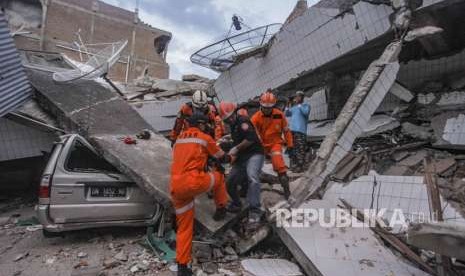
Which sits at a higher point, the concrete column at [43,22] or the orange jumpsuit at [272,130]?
the concrete column at [43,22]

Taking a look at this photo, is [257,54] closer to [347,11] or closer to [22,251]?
[347,11]

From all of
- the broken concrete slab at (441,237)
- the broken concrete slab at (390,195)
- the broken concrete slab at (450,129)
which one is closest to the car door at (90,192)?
the broken concrete slab at (390,195)

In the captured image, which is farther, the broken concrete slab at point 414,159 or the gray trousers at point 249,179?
the broken concrete slab at point 414,159

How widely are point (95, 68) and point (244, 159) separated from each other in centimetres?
525

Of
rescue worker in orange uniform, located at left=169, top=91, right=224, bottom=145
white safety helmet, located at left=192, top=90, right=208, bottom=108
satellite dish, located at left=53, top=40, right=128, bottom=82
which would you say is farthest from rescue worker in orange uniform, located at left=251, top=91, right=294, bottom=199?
satellite dish, located at left=53, top=40, right=128, bottom=82

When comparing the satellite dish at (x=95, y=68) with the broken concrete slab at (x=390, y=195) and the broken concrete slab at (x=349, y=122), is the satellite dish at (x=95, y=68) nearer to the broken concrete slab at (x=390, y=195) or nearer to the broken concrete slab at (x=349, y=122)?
the broken concrete slab at (x=349, y=122)

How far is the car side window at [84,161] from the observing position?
4.16 meters

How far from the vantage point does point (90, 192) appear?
4082 millimetres

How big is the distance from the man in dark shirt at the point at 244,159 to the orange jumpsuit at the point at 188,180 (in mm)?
585

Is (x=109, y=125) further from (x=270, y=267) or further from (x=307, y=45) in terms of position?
(x=307, y=45)

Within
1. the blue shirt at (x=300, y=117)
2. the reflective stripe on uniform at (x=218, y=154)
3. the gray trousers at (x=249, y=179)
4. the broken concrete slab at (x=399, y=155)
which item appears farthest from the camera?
the blue shirt at (x=300, y=117)

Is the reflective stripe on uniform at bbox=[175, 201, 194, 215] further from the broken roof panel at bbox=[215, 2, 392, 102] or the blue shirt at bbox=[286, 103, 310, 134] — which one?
the broken roof panel at bbox=[215, 2, 392, 102]

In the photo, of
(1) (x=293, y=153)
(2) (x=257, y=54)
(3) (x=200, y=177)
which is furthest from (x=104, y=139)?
(2) (x=257, y=54)

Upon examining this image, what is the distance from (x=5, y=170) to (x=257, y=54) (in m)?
6.10
